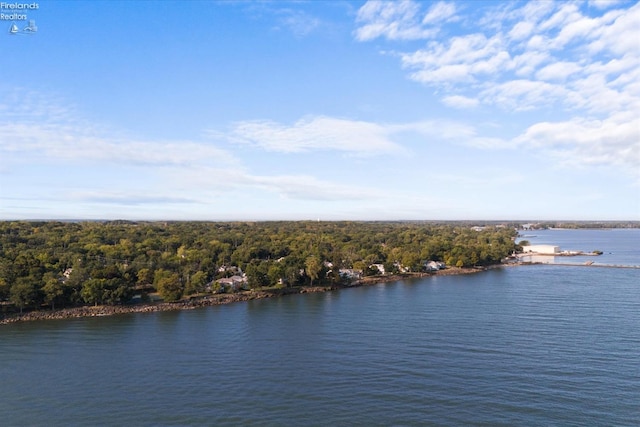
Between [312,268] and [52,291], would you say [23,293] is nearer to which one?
[52,291]

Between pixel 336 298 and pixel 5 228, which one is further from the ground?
pixel 5 228

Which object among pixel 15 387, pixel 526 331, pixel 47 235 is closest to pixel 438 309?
pixel 526 331

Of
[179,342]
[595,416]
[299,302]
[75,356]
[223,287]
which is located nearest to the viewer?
[595,416]

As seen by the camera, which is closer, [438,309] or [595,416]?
[595,416]

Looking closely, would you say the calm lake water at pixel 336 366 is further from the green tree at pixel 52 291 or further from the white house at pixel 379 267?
the white house at pixel 379 267

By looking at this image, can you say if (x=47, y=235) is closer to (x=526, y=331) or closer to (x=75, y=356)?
(x=75, y=356)

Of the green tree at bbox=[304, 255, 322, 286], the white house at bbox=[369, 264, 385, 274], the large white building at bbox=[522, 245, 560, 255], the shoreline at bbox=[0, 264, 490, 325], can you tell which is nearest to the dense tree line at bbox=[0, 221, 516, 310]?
the green tree at bbox=[304, 255, 322, 286]

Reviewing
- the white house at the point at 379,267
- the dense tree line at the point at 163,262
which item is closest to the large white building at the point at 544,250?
the dense tree line at the point at 163,262

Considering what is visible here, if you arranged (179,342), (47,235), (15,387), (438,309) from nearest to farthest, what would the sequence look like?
(15,387) < (179,342) < (438,309) < (47,235)

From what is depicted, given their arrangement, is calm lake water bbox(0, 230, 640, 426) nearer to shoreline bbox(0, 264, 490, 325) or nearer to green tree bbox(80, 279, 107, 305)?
shoreline bbox(0, 264, 490, 325)
